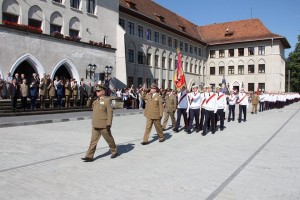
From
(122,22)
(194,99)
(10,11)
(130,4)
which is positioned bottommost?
(194,99)

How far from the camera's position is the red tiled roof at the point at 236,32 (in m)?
56.5

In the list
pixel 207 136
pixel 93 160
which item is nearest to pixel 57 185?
pixel 93 160

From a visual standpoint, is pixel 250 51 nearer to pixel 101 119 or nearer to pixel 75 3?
pixel 75 3

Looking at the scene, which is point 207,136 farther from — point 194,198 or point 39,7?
point 39,7

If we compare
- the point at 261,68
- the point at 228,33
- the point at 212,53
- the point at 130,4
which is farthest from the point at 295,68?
the point at 130,4

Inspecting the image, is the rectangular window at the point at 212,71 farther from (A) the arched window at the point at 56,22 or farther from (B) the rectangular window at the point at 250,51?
(A) the arched window at the point at 56,22

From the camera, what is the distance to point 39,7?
2338cm

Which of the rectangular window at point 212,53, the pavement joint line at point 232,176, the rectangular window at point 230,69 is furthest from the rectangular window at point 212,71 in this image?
the pavement joint line at point 232,176

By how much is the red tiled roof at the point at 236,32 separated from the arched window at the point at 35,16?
137ft

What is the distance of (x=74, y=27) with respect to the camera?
26594 millimetres

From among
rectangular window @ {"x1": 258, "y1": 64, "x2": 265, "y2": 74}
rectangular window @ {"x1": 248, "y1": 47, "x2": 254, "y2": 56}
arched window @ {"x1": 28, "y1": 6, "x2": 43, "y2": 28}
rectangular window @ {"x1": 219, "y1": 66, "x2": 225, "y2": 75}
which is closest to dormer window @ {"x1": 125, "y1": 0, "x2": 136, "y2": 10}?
arched window @ {"x1": 28, "y1": 6, "x2": 43, "y2": 28}

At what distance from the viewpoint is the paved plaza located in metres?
5.29

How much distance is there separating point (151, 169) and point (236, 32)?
57912mm

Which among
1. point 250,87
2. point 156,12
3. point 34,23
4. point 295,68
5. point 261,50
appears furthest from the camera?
point 295,68
